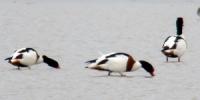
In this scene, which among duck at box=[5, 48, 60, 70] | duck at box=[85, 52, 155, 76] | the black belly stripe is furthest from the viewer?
duck at box=[5, 48, 60, 70]

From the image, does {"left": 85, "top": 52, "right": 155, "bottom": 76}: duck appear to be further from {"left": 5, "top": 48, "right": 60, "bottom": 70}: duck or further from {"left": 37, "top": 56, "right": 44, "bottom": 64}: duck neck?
{"left": 37, "top": 56, "right": 44, "bottom": 64}: duck neck

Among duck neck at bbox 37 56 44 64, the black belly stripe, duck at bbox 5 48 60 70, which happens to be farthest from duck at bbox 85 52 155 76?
duck neck at bbox 37 56 44 64

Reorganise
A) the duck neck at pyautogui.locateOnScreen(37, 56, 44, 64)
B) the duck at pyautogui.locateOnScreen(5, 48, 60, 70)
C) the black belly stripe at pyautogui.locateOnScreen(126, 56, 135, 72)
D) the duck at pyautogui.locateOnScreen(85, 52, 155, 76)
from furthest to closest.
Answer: the duck neck at pyautogui.locateOnScreen(37, 56, 44, 64) < the duck at pyautogui.locateOnScreen(5, 48, 60, 70) < the black belly stripe at pyautogui.locateOnScreen(126, 56, 135, 72) < the duck at pyautogui.locateOnScreen(85, 52, 155, 76)

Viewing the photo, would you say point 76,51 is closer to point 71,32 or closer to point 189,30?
point 71,32

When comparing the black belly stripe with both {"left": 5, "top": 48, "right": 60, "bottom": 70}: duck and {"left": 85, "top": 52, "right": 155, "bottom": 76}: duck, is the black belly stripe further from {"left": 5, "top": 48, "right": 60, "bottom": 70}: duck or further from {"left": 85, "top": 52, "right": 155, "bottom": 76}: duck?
{"left": 5, "top": 48, "right": 60, "bottom": 70}: duck

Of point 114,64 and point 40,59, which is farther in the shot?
point 40,59

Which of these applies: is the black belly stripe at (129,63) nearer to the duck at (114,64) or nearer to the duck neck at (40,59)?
the duck at (114,64)

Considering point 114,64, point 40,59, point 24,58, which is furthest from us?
point 40,59

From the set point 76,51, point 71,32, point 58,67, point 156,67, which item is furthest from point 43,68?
point 71,32

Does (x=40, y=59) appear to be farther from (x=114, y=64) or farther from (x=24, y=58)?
(x=114, y=64)

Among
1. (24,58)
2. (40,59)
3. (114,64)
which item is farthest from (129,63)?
(40,59)

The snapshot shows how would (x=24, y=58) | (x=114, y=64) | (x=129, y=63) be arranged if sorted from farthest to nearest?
(x=24, y=58)
(x=129, y=63)
(x=114, y=64)

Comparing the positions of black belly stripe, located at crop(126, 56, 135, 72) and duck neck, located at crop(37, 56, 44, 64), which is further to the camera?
duck neck, located at crop(37, 56, 44, 64)

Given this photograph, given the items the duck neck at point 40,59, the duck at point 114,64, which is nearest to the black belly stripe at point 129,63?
the duck at point 114,64
